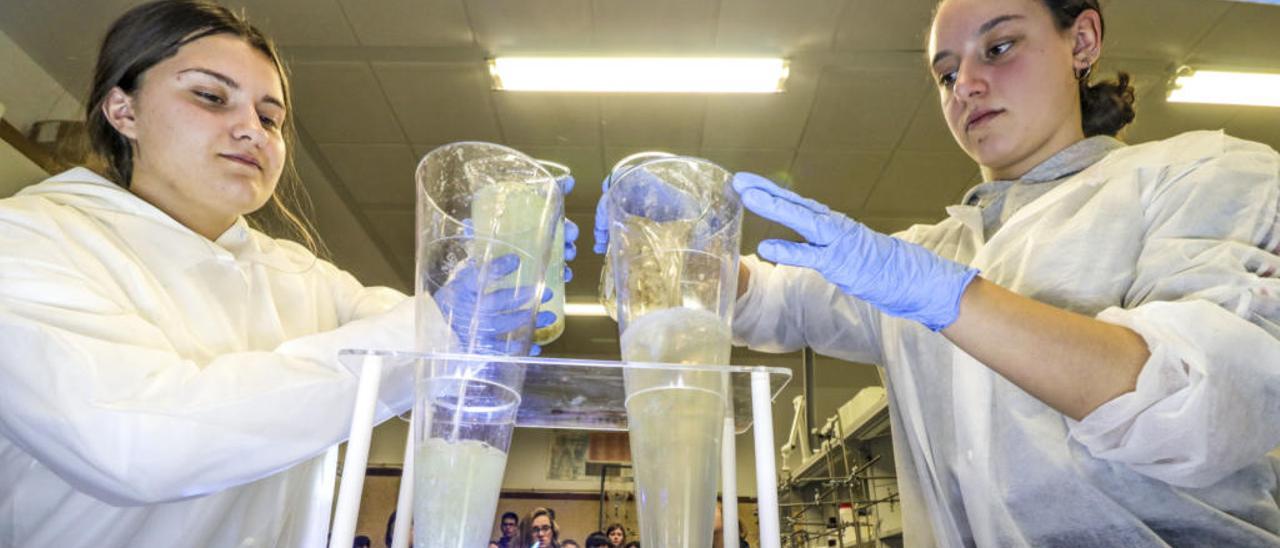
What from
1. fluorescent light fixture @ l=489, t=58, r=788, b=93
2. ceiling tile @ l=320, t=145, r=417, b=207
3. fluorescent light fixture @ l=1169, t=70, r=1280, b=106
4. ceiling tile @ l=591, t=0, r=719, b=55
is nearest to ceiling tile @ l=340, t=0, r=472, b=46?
fluorescent light fixture @ l=489, t=58, r=788, b=93

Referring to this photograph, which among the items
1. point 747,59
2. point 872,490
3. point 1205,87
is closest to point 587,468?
point 872,490

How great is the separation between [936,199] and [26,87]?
15.4 feet

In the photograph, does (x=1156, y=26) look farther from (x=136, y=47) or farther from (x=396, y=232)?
(x=396, y=232)

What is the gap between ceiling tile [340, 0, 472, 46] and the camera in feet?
9.62

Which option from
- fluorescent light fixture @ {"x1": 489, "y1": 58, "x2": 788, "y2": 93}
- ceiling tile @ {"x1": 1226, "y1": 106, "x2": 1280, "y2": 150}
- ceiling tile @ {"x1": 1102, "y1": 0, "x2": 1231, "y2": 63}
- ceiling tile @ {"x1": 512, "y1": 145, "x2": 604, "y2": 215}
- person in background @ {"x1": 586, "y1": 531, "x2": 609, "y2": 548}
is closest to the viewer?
ceiling tile @ {"x1": 1102, "y1": 0, "x2": 1231, "y2": 63}

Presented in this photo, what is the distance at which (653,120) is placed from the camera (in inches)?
144

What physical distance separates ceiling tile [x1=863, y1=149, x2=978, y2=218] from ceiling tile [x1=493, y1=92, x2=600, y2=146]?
174 centimetres

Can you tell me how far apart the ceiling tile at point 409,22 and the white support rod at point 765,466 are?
9.06ft

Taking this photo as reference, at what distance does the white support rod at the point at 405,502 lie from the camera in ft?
2.13

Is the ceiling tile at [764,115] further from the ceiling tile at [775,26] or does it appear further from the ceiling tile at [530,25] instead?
the ceiling tile at [530,25]

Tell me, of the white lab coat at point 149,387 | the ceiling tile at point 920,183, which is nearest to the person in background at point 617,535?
the ceiling tile at point 920,183

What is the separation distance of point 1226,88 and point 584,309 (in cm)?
441

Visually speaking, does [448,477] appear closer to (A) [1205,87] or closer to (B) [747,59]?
(B) [747,59]

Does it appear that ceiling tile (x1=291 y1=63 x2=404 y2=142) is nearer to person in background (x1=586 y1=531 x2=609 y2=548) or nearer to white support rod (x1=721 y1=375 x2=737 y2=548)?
person in background (x1=586 y1=531 x2=609 y2=548)
